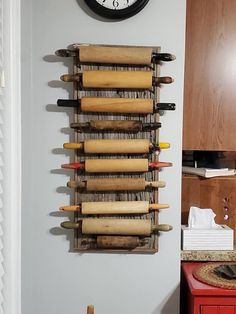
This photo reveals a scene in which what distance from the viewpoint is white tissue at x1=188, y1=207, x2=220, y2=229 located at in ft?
5.90

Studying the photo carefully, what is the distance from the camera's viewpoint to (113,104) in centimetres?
157

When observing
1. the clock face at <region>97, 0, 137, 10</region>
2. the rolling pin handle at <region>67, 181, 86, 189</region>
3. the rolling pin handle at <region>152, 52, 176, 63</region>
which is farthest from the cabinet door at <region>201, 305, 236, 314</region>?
the clock face at <region>97, 0, 137, 10</region>

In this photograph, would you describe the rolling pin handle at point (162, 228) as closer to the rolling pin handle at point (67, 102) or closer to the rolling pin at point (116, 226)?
the rolling pin at point (116, 226)

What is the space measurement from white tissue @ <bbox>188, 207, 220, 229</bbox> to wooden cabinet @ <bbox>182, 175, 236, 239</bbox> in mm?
108

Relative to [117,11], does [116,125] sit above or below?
below

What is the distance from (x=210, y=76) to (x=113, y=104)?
22.1 inches

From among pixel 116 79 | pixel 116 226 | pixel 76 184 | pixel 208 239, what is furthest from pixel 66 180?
pixel 208 239

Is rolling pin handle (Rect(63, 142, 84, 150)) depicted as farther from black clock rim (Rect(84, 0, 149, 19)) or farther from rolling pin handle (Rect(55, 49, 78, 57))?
black clock rim (Rect(84, 0, 149, 19))

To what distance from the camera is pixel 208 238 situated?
5.69 ft

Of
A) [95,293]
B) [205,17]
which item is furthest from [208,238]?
[205,17]

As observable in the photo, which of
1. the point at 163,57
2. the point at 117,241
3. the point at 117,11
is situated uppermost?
the point at 117,11

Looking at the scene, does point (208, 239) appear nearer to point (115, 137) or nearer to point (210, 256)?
point (210, 256)

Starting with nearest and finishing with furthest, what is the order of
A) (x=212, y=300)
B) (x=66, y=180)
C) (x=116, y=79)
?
(x=212, y=300)
(x=116, y=79)
(x=66, y=180)

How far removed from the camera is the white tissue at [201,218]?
180cm
